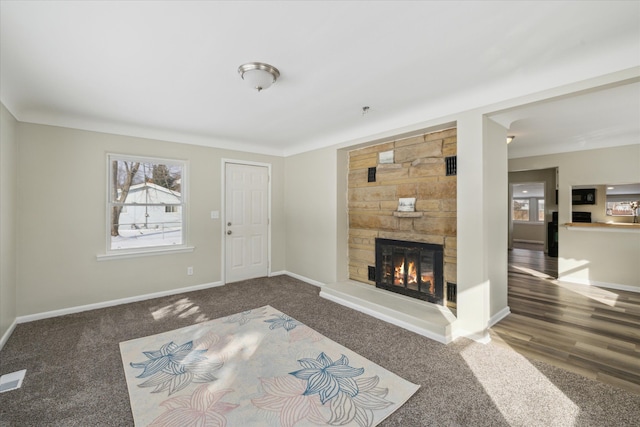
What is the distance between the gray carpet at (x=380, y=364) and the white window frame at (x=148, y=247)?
2.58 ft

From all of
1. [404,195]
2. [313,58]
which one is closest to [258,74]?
[313,58]

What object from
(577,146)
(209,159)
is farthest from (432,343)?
(577,146)

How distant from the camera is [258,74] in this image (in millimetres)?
2359

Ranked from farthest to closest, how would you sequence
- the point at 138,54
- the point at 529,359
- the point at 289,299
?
the point at 289,299 < the point at 529,359 < the point at 138,54

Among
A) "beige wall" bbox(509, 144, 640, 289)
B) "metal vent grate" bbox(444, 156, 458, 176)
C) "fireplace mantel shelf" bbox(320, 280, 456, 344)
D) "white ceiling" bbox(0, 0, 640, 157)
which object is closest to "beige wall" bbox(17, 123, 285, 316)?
"white ceiling" bbox(0, 0, 640, 157)

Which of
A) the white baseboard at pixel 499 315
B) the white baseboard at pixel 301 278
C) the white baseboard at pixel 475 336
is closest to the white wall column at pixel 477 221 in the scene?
the white baseboard at pixel 475 336

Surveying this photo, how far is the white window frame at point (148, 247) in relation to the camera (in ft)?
12.7

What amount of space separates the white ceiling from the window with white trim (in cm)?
68

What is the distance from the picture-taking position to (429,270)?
11.8ft

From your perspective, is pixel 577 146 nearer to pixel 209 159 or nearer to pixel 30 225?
pixel 209 159

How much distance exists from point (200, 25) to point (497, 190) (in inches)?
127

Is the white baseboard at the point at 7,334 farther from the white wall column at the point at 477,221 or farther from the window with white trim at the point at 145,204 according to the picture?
the white wall column at the point at 477,221

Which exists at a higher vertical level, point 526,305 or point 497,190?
point 497,190

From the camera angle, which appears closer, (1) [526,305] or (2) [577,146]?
(1) [526,305]
